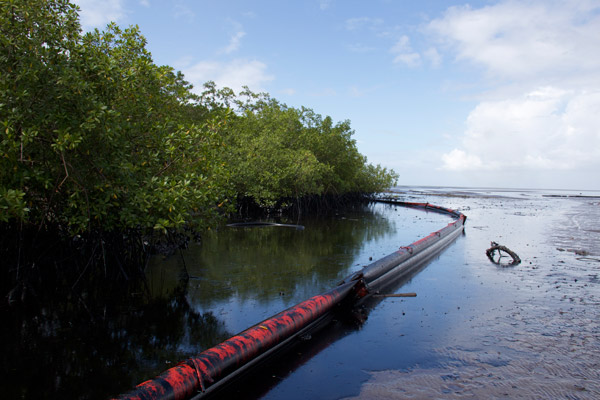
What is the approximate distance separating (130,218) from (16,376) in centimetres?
292

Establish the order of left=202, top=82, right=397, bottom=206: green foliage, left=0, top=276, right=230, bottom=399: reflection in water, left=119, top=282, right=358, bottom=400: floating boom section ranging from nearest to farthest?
1. left=119, top=282, right=358, bottom=400: floating boom section
2. left=0, top=276, right=230, bottom=399: reflection in water
3. left=202, top=82, right=397, bottom=206: green foliage

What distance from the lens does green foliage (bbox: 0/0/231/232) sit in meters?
5.79

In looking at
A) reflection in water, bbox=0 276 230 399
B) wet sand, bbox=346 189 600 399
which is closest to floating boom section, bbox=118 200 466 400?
reflection in water, bbox=0 276 230 399

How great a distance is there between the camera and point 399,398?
4.34m

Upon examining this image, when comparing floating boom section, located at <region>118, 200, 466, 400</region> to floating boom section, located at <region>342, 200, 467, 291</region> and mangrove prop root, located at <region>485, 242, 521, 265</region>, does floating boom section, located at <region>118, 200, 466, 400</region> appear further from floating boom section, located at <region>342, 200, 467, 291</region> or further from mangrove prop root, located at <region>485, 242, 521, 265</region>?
mangrove prop root, located at <region>485, 242, 521, 265</region>

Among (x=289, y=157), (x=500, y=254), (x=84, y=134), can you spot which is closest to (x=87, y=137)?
(x=84, y=134)

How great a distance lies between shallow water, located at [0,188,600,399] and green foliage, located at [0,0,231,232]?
5.60 ft

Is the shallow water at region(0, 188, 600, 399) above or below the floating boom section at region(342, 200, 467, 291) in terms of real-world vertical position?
below

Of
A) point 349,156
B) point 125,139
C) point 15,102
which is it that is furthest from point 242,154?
point 15,102

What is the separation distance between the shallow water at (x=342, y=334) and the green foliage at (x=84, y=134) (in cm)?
171

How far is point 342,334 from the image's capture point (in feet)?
20.6

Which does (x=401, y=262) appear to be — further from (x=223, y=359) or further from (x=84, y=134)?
Answer: (x=84, y=134)

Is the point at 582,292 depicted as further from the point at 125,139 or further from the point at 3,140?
the point at 3,140

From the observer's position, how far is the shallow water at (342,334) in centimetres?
462
